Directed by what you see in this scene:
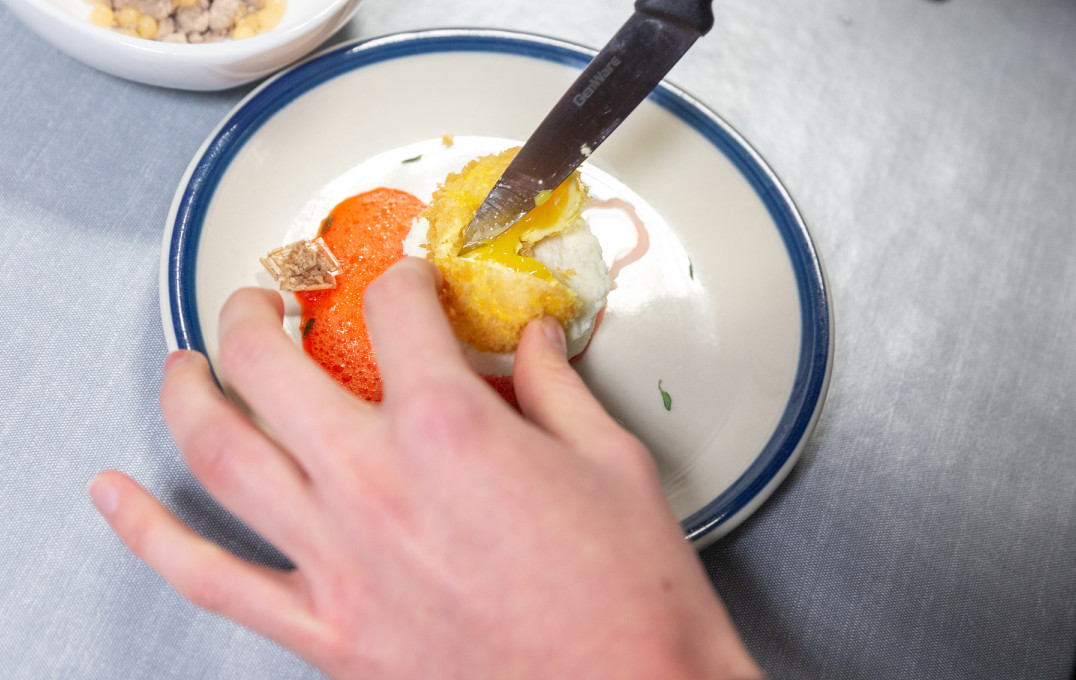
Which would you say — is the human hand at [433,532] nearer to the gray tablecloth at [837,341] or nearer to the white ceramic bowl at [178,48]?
the gray tablecloth at [837,341]

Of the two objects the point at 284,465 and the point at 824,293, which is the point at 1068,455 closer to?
the point at 824,293

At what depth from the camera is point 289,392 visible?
2.26 ft

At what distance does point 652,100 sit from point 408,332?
2.16ft

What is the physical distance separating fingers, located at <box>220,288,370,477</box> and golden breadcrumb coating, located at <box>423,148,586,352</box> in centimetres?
29

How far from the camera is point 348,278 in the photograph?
1105mm

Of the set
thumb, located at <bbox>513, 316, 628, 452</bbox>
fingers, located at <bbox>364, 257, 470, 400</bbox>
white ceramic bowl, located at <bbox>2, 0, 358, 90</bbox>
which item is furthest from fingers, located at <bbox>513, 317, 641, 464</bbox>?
white ceramic bowl, located at <bbox>2, 0, 358, 90</bbox>

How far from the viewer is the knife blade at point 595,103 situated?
0.88 metres

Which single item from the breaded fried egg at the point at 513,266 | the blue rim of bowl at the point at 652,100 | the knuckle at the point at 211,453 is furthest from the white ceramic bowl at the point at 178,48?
the knuckle at the point at 211,453

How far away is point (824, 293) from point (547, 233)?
439mm

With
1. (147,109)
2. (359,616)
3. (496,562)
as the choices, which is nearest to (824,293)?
(496,562)

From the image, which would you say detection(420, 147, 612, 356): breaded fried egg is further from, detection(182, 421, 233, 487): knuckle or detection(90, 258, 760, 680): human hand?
detection(182, 421, 233, 487): knuckle

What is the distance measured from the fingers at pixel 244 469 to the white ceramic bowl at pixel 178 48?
499 mm

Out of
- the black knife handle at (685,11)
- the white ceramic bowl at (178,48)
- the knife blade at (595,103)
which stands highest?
the black knife handle at (685,11)

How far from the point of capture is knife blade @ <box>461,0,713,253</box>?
875 millimetres
